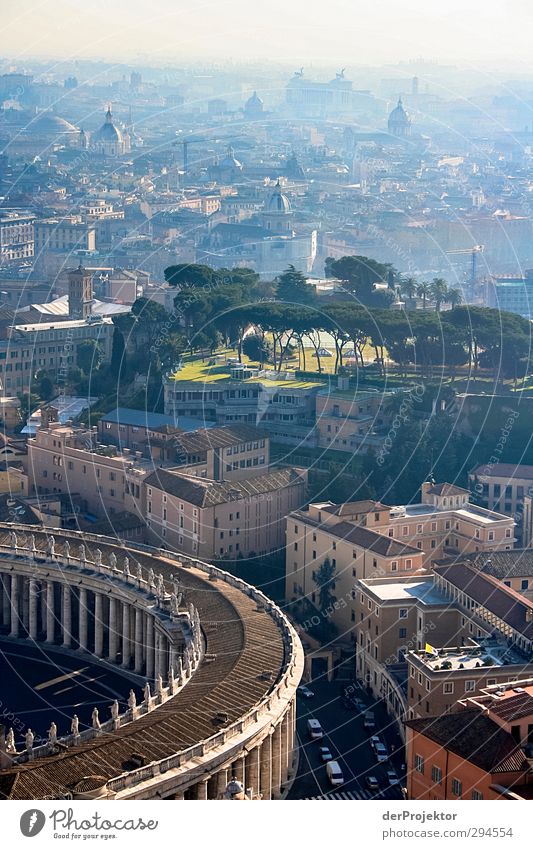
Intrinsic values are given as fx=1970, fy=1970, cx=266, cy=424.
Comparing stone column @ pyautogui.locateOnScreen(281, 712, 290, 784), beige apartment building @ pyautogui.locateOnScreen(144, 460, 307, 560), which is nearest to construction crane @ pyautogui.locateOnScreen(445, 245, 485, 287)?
beige apartment building @ pyautogui.locateOnScreen(144, 460, 307, 560)

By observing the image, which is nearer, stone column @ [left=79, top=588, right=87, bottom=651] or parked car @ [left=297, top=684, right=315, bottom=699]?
parked car @ [left=297, top=684, right=315, bottom=699]

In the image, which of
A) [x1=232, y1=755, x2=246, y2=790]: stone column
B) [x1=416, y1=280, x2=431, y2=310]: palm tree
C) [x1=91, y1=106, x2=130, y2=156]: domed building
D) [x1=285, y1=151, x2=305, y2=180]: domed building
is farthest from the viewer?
[x1=91, y1=106, x2=130, y2=156]: domed building

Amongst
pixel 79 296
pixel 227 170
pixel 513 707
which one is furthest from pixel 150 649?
pixel 227 170

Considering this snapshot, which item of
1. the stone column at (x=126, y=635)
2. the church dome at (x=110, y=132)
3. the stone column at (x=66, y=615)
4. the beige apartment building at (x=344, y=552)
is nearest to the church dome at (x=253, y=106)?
the church dome at (x=110, y=132)

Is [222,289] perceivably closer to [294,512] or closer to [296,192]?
[294,512]

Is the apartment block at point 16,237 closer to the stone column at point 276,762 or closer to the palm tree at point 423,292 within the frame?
the palm tree at point 423,292

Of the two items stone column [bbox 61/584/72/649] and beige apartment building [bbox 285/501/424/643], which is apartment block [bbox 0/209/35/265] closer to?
beige apartment building [bbox 285/501/424/643]
